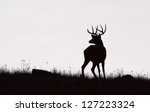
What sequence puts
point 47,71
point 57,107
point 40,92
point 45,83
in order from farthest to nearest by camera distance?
point 47,71 → point 45,83 → point 40,92 → point 57,107

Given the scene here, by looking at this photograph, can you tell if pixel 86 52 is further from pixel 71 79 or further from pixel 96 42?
pixel 71 79

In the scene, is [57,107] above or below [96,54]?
below

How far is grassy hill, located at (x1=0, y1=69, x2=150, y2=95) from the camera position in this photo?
1894cm

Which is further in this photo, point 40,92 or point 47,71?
point 47,71

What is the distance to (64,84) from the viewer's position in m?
19.8

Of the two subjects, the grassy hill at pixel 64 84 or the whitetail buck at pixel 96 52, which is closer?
the grassy hill at pixel 64 84

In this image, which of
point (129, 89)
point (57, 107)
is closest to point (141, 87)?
point (129, 89)

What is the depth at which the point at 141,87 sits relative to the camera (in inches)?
814

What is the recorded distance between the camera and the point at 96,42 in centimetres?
2273

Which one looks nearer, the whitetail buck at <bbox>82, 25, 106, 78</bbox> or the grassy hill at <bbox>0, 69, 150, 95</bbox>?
the grassy hill at <bbox>0, 69, 150, 95</bbox>

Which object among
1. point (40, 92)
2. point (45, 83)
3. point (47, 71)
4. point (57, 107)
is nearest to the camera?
point (57, 107)

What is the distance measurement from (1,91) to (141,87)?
581 cm

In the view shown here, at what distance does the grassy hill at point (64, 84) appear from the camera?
62.1 feet

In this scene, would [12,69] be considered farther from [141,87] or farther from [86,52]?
[141,87]
